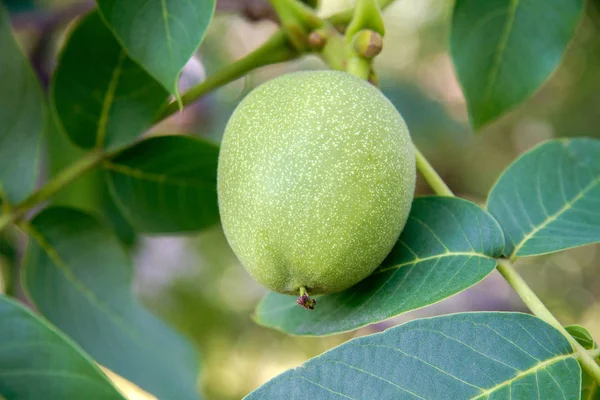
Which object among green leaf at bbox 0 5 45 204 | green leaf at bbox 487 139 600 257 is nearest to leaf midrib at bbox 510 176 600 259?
green leaf at bbox 487 139 600 257

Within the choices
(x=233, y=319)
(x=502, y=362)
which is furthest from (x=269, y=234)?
(x=233, y=319)

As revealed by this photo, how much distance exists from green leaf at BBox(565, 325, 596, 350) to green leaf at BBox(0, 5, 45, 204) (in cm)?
72

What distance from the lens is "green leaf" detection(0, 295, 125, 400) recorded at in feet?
1.90

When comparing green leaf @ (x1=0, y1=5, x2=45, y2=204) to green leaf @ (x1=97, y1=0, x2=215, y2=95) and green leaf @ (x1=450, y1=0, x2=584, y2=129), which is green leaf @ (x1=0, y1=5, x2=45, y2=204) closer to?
green leaf @ (x1=97, y1=0, x2=215, y2=95)

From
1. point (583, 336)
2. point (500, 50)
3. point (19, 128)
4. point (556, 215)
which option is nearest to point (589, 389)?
point (583, 336)

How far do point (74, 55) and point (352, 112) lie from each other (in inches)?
18.5

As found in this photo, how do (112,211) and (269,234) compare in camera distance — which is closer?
(269,234)

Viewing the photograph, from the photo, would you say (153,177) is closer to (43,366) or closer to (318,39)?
(318,39)

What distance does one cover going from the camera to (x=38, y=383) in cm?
59

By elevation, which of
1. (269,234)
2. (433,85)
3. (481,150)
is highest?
(269,234)

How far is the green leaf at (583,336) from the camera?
665 millimetres

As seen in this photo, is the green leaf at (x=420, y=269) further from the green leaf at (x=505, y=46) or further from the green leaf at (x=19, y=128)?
the green leaf at (x=19, y=128)

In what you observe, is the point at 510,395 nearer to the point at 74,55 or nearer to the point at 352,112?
the point at 352,112

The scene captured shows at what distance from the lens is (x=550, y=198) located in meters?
0.83
